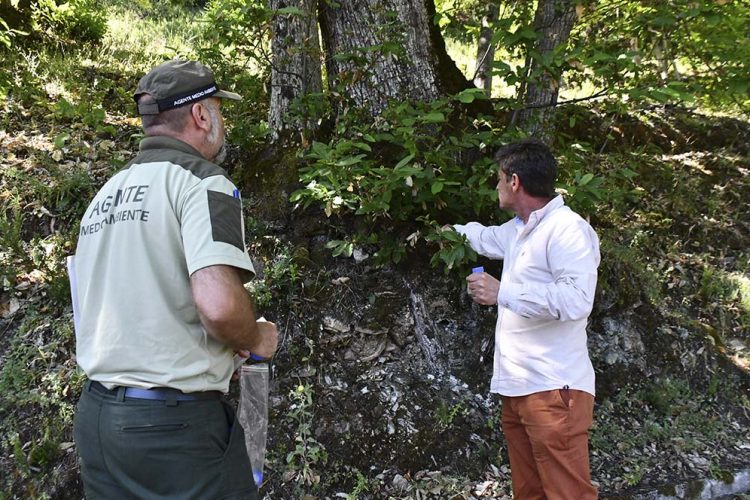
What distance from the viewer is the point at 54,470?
3.63 metres

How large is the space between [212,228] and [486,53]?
3.67m

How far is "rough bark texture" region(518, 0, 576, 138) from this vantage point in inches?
170

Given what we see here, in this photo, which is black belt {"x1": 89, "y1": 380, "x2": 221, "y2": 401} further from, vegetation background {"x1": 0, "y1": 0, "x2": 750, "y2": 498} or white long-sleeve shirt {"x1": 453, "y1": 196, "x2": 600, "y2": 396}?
vegetation background {"x1": 0, "y1": 0, "x2": 750, "y2": 498}

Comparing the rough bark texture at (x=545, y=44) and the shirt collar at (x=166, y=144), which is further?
the rough bark texture at (x=545, y=44)

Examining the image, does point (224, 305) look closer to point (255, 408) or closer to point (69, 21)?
point (255, 408)

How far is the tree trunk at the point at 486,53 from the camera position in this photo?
177 inches

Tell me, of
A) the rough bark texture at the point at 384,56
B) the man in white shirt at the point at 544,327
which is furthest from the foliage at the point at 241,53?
the man in white shirt at the point at 544,327

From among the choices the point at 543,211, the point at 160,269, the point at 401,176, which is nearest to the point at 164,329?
the point at 160,269

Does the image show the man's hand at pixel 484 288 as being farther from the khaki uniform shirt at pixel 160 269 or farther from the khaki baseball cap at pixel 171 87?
the khaki baseball cap at pixel 171 87

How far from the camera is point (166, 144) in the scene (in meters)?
2.33

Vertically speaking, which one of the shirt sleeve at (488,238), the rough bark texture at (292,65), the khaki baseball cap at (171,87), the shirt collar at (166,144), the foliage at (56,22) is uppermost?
the foliage at (56,22)

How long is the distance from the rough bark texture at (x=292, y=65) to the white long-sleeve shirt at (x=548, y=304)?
7.80 ft

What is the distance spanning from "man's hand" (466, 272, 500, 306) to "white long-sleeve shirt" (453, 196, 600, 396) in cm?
7

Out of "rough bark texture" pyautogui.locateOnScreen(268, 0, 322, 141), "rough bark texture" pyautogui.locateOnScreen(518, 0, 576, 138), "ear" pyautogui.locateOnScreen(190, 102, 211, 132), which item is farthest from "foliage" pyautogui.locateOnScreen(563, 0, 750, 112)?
"ear" pyautogui.locateOnScreen(190, 102, 211, 132)
